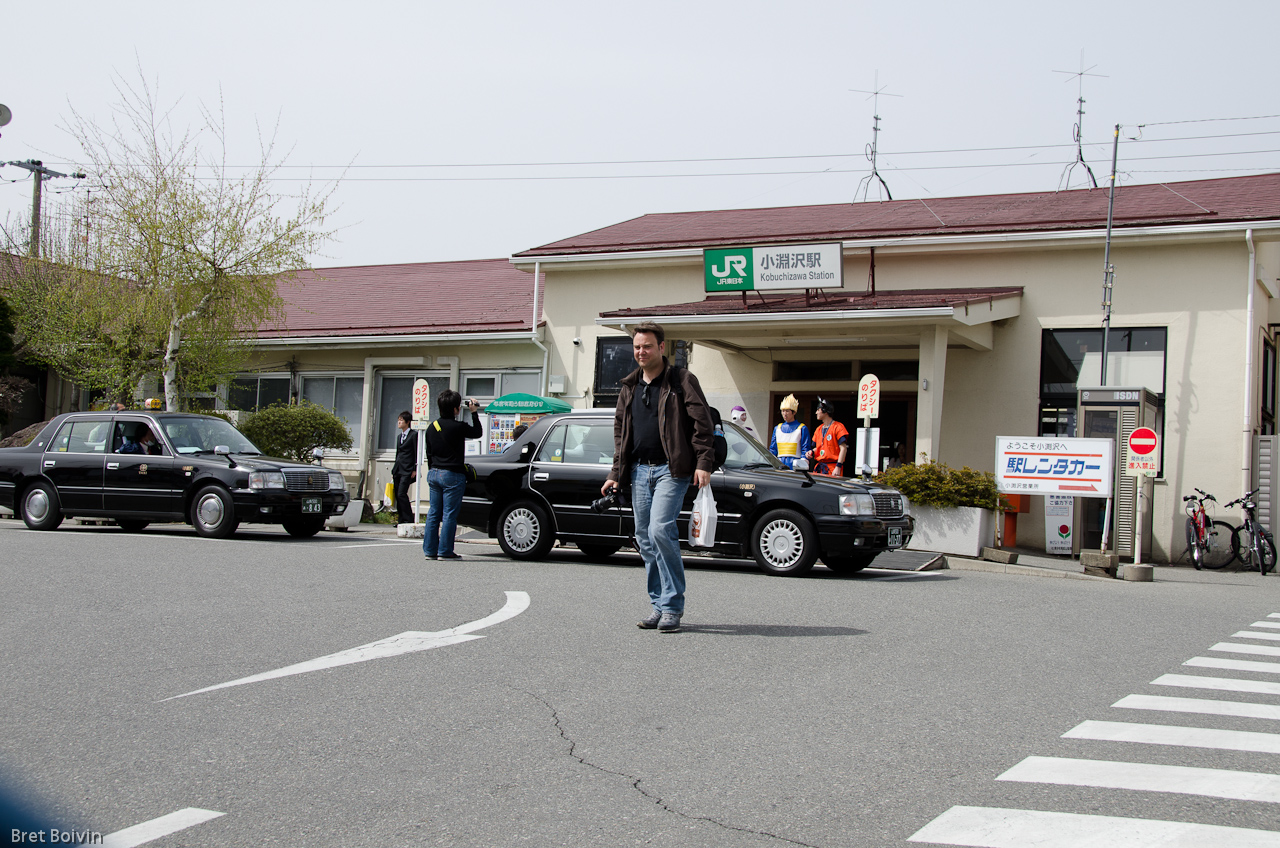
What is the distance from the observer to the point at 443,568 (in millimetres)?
11039

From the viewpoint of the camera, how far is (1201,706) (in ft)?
18.3

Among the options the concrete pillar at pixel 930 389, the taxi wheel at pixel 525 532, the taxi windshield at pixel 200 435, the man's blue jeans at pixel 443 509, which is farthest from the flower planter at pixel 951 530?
the taxi windshield at pixel 200 435

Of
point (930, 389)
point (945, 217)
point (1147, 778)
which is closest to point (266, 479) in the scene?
point (930, 389)

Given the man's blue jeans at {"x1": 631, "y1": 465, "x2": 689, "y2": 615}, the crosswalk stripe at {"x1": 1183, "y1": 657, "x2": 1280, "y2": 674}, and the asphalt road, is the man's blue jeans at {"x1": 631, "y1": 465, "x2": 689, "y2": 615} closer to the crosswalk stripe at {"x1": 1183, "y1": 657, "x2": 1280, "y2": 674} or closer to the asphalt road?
the asphalt road

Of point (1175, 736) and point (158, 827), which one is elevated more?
point (1175, 736)

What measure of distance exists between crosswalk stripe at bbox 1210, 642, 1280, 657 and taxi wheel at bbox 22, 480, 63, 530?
13.7 meters

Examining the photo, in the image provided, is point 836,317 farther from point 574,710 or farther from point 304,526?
point 574,710

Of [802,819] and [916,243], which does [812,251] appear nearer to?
[916,243]

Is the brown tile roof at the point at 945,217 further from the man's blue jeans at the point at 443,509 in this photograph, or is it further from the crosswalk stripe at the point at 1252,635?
the crosswalk stripe at the point at 1252,635

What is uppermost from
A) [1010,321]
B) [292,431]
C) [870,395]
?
[1010,321]

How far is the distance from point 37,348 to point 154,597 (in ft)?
66.1

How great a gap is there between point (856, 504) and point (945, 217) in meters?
11.3

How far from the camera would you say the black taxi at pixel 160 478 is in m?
14.2

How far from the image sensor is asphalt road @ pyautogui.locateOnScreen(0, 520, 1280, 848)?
3.75 m
